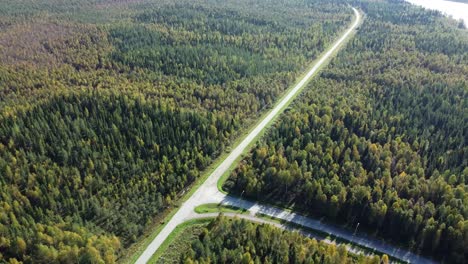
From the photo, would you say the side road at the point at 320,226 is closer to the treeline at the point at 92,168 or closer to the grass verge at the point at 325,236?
the grass verge at the point at 325,236

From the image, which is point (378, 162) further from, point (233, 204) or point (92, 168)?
point (92, 168)

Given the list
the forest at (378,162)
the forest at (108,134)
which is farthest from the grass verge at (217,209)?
the forest at (108,134)

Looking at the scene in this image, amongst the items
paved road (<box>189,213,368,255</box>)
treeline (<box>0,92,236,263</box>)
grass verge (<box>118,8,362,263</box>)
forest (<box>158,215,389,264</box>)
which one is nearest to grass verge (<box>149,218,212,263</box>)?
forest (<box>158,215,389,264</box>)

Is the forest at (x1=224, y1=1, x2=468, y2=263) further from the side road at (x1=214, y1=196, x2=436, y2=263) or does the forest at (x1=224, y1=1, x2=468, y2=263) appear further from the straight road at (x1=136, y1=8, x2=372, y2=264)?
the straight road at (x1=136, y1=8, x2=372, y2=264)

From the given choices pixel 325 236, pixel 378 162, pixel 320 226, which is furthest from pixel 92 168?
→ pixel 378 162

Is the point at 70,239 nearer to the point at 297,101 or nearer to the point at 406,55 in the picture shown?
the point at 297,101

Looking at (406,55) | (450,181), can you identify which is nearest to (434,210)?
(450,181)
